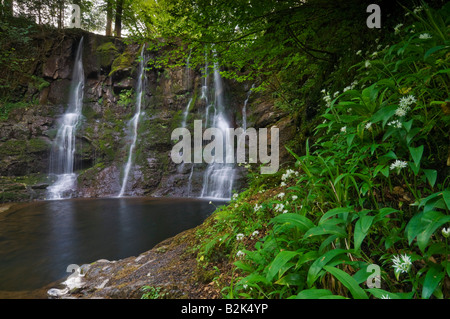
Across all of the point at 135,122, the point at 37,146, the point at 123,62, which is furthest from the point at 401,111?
the point at 123,62

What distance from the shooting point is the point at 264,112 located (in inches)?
439

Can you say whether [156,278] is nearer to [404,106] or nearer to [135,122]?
[404,106]

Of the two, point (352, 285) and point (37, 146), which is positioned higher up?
point (37, 146)

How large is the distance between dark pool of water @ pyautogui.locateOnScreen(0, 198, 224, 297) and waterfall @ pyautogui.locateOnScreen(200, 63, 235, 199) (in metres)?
1.86

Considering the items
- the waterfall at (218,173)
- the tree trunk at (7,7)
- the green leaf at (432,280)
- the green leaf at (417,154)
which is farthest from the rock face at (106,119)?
the green leaf at (432,280)

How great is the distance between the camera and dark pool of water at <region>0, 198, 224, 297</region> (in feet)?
14.6

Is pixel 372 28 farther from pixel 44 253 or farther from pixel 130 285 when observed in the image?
pixel 44 253

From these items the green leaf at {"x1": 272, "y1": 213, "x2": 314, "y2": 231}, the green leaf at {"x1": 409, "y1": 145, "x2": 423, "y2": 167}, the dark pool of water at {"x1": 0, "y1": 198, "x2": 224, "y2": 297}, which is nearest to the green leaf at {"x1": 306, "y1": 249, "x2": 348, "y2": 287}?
the green leaf at {"x1": 272, "y1": 213, "x2": 314, "y2": 231}

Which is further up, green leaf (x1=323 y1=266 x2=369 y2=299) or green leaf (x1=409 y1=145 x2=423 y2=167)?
green leaf (x1=409 y1=145 x2=423 y2=167)

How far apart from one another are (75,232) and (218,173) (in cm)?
753

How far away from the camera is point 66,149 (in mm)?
14508

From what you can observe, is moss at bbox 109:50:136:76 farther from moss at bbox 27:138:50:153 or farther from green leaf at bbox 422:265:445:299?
green leaf at bbox 422:265:445:299

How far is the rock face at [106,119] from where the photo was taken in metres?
13.0
